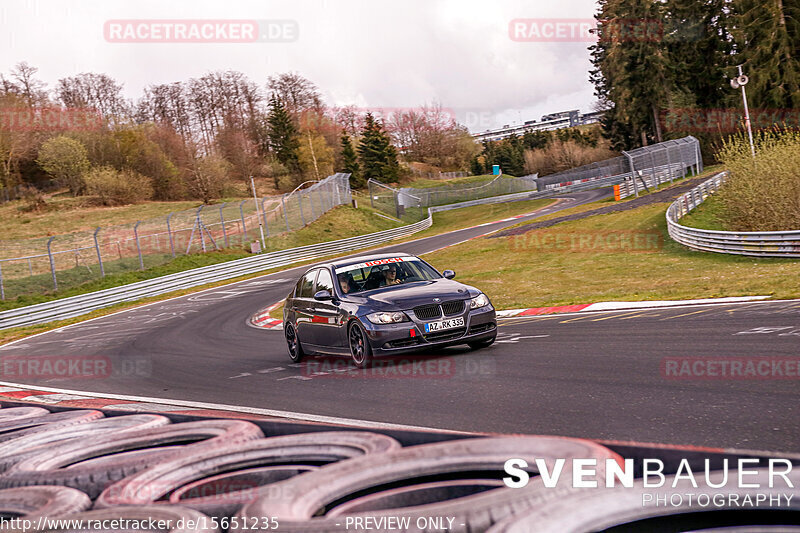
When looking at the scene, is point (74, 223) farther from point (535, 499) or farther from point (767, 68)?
point (535, 499)

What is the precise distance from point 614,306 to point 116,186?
67877 mm

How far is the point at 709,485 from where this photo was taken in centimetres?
269

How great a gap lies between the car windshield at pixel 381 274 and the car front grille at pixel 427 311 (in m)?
1.30

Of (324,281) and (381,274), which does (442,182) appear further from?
(381,274)

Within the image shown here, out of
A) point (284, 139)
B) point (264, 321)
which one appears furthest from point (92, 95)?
point (264, 321)

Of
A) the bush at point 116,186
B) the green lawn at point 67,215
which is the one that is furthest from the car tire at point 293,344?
the bush at point 116,186

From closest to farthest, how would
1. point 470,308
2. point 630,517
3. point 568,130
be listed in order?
point 630,517, point 470,308, point 568,130

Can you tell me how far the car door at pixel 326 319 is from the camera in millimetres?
10953

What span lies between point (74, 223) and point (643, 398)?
63.2 meters

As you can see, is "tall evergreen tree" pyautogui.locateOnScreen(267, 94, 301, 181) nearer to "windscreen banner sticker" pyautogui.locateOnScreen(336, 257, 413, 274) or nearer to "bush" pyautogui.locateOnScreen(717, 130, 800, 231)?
"bush" pyautogui.locateOnScreen(717, 130, 800, 231)

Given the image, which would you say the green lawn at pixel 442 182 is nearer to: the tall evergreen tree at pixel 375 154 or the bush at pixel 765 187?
the tall evergreen tree at pixel 375 154

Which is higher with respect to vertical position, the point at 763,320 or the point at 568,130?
the point at 568,130

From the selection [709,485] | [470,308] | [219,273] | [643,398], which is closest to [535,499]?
[709,485]

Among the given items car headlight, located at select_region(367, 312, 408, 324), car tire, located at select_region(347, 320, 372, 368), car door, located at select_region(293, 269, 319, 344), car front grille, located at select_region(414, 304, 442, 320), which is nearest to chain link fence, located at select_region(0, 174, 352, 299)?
car door, located at select_region(293, 269, 319, 344)
